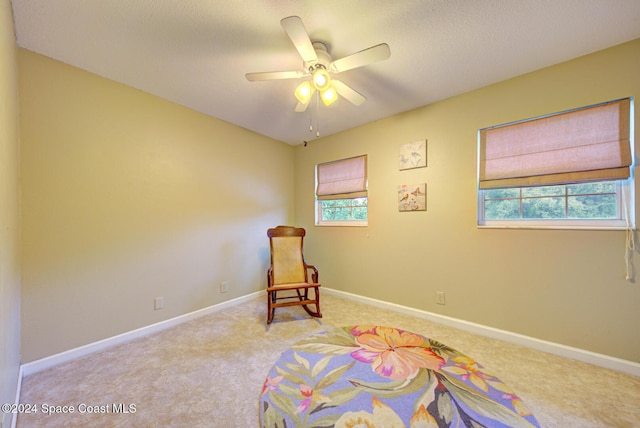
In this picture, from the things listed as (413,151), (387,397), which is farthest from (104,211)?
(413,151)

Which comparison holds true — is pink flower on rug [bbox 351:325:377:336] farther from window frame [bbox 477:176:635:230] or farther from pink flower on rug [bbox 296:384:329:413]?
window frame [bbox 477:176:635:230]

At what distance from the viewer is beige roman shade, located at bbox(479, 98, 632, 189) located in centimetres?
174

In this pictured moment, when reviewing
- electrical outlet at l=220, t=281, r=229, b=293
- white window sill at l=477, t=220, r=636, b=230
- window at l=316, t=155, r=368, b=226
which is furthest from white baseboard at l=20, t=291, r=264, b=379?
white window sill at l=477, t=220, r=636, b=230

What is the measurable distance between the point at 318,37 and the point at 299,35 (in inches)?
14.9

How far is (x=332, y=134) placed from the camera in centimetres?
350

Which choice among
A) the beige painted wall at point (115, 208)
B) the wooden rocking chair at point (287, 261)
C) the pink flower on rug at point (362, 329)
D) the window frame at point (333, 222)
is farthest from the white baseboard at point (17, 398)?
the window frame at point (333, 222)

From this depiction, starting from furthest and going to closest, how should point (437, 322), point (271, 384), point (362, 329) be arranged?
1. point (437, 322)
2. point (362, 329)
3. point (271, 384)

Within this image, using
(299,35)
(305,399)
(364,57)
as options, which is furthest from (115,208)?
(364,57)

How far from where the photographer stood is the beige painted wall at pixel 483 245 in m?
1.75

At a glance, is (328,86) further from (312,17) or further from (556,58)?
(556,58)

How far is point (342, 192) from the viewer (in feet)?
11.2

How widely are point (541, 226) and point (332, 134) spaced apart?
2.66 m

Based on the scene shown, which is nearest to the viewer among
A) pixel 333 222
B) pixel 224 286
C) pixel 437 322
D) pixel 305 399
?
pixel 305 399

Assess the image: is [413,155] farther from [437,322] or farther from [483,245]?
[437,322]
